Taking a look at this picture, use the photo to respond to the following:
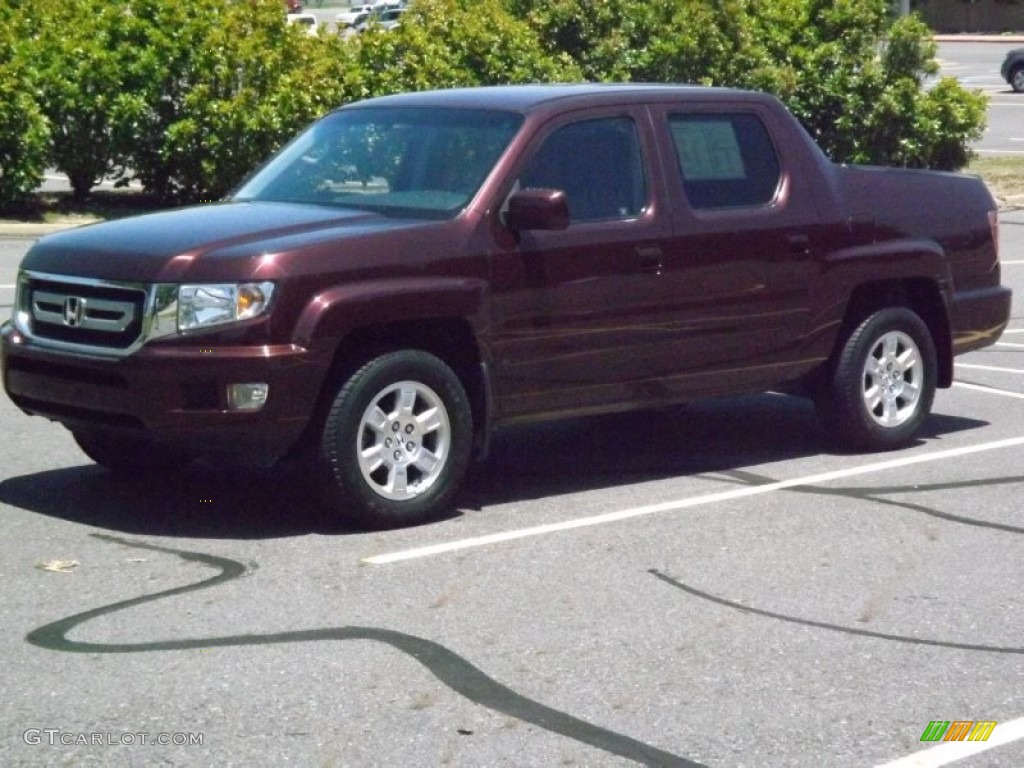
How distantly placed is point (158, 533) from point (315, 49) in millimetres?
13936

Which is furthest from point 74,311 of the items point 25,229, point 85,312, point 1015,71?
point 1015,71

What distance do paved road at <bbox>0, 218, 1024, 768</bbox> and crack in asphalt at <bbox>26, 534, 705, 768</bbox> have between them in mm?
13

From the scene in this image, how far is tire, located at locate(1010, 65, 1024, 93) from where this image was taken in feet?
146

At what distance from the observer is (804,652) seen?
237 inches

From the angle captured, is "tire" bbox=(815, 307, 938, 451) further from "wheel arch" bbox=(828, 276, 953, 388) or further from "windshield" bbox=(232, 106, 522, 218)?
"windshield" bbox=(232, 106, 522, 218)

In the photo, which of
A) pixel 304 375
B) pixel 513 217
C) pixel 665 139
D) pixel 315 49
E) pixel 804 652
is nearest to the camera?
pixel 804 652

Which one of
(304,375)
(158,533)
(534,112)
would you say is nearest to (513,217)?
(534,112)

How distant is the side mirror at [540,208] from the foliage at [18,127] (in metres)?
12.7

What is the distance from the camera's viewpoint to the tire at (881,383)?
364 inches

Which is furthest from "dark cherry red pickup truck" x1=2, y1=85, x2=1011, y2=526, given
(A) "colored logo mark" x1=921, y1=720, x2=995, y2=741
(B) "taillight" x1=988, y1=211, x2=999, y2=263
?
(A) "colored logo mark" x1=921, y1=720, x2=995, y2=741

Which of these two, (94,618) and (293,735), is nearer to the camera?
(293,735)

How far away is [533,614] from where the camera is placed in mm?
6395

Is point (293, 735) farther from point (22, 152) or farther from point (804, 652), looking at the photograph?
point (22, 152)

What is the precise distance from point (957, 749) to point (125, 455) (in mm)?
4488
